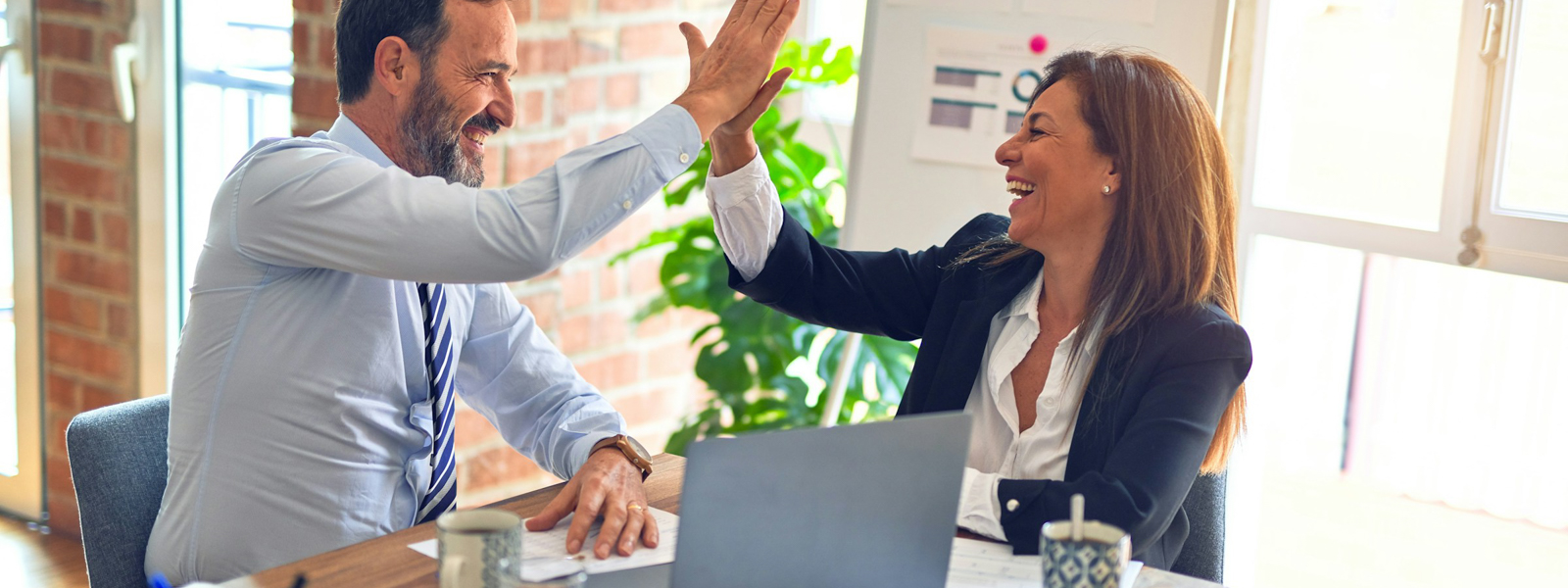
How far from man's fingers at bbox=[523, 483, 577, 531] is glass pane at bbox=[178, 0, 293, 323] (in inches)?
74.6

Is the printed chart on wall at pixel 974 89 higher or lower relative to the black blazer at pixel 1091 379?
higher

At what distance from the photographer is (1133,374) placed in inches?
62.3

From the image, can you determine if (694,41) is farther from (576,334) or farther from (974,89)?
(576,334)

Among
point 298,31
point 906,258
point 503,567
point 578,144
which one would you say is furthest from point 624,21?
point 503,567

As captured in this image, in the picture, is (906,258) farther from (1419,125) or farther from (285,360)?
(1419,125)

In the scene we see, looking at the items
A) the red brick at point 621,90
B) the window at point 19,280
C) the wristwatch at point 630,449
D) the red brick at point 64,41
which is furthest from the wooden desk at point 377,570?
the window at point 19,280

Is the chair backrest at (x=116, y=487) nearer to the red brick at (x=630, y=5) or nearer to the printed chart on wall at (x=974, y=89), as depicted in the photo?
the printed chart on wall at (x=974, y=89)

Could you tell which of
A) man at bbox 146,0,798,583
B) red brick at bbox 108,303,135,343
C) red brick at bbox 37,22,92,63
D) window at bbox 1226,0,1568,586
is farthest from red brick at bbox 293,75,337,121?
window at bbox 1226,0,1568,586

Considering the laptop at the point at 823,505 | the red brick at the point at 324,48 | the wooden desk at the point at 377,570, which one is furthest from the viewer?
the red brick at the point at 324,48

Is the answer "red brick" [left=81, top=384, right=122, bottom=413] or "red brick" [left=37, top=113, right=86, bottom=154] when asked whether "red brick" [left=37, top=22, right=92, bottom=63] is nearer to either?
"red brick" [left=37, top=113, right=86, bottom=154]

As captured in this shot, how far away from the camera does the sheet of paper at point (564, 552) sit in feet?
4.23

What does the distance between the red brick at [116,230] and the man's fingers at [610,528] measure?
216cm

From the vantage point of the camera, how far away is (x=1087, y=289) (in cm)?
175

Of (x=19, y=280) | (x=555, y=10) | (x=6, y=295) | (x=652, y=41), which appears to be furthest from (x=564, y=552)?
(x=6, y=295)
